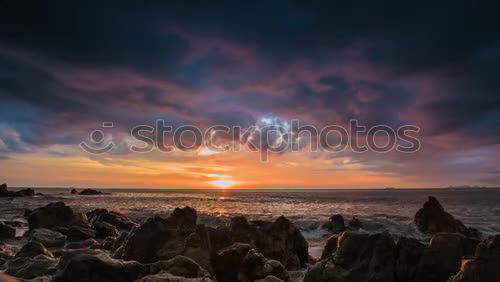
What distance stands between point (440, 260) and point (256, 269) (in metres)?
5.18

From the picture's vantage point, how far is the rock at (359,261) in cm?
1084

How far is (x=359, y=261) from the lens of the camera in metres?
11.2

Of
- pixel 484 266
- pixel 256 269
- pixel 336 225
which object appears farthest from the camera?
Answer: pixel 336 225

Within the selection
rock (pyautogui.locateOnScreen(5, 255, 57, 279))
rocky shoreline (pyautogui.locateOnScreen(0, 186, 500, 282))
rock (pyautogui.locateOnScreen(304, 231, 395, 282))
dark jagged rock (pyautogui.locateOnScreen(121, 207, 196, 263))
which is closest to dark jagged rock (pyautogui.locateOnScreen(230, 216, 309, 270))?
rocky shoreline (pyautogui.locateOnScreen(0, 186, 500, 282))

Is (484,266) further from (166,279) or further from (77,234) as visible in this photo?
(77,234)

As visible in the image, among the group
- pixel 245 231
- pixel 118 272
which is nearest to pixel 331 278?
pixel 118 272

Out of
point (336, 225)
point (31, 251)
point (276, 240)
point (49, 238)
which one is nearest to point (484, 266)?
point (276, 240)

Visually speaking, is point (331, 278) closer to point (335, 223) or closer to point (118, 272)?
point (118, 272)

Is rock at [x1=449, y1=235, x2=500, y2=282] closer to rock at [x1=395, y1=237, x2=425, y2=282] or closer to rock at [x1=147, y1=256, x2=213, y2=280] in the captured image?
rock at [x1=395, y1=237, x2=425, y2=282]

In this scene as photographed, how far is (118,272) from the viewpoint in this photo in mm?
9359

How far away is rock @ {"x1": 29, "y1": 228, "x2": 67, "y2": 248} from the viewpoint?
2288 centimetres

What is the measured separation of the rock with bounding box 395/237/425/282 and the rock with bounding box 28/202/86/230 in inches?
1014

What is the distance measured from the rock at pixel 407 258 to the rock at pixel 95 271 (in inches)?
265

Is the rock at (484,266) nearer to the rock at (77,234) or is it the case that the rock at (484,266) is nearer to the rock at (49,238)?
the rock at (49,238)
